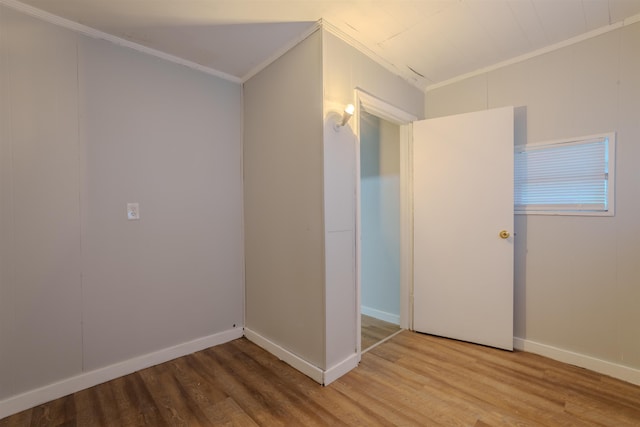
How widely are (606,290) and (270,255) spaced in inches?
99.9

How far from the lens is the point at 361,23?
1.95 metres

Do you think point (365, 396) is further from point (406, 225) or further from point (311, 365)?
point (406, 225)

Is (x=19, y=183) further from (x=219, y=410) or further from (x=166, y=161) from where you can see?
(x=219, y=410)

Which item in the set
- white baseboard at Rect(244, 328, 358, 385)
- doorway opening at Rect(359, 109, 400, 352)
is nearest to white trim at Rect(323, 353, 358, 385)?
white baseboard at Rect(244, 328, 358, 385)

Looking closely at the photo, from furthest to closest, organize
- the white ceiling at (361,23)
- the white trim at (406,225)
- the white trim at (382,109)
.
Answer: the white trim at (406,225) < the white trim at (382,109) < the white ceiling at (361,23)

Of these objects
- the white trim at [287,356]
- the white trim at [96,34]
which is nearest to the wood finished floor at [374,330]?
the white trim at [287,356]

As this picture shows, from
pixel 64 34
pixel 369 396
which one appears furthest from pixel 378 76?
pixel 369 396

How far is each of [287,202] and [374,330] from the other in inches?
64.9

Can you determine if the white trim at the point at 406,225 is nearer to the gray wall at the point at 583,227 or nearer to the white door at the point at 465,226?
the white door at the point at 465,226

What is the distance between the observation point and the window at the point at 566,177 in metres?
2.07

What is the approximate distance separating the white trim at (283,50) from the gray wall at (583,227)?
5.49ft

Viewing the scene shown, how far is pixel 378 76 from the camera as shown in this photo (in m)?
2.42

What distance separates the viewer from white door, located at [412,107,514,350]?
93.7 inches

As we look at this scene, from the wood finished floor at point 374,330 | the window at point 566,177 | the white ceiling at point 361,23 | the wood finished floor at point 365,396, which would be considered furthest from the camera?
the wood finished floor at point 374,330
